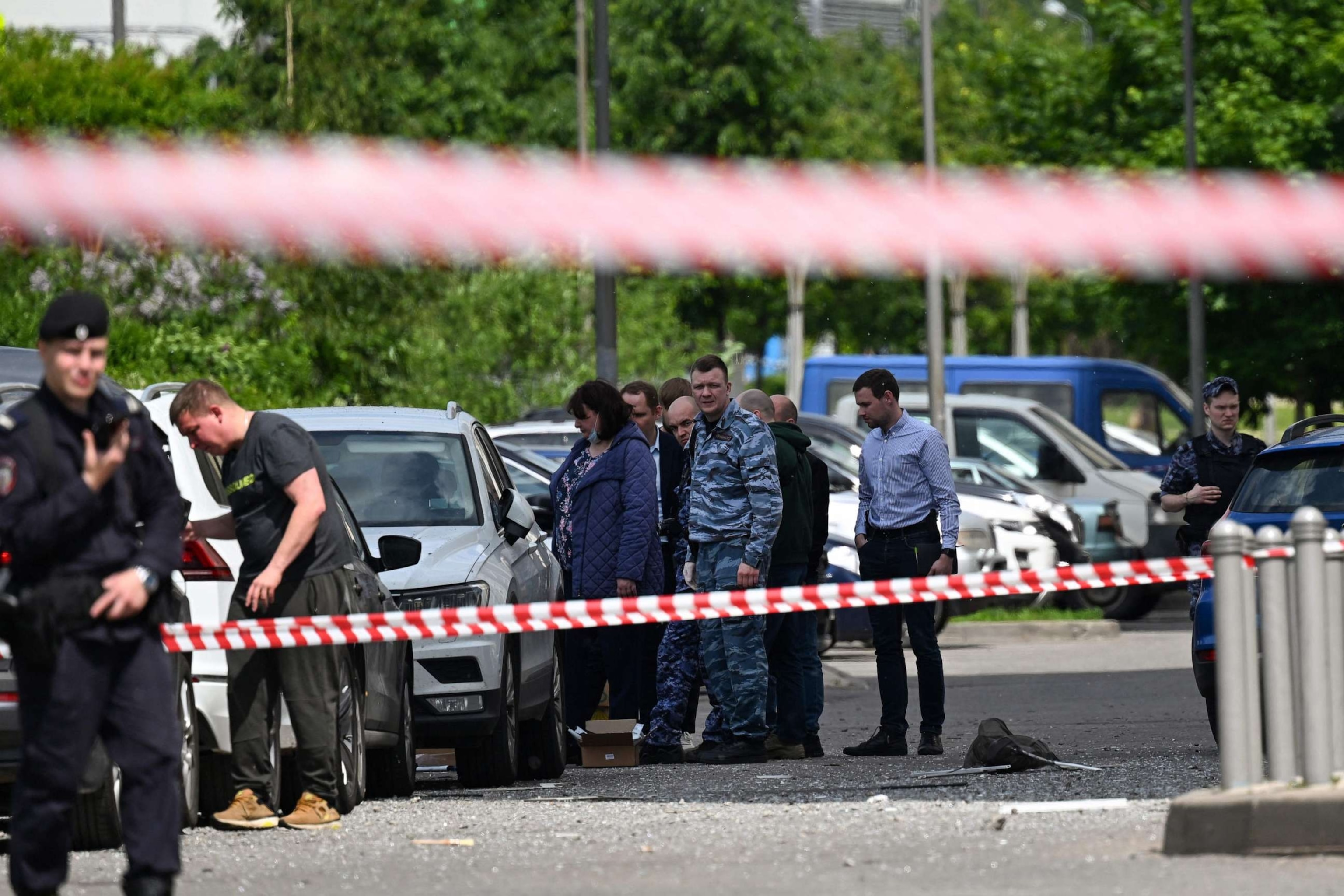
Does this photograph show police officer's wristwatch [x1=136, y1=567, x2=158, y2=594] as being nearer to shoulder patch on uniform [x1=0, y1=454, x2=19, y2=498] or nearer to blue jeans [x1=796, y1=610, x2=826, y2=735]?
shoulder patch on uniform [x1=0, y1=454, x2=19, y2=498]

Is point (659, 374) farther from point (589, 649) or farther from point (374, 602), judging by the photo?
point (374, 602)

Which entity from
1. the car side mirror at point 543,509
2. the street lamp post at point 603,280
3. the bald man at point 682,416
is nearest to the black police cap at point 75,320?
the bald man at point 682,416

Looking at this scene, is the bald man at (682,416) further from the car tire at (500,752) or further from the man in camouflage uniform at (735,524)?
the car tire at (500,752)

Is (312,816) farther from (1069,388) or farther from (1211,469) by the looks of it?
(1069,388)

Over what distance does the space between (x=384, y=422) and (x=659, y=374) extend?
23327mm

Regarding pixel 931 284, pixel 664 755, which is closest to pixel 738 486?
pixel 664 755

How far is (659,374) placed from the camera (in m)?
35.4

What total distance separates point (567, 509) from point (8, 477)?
22.5 feet

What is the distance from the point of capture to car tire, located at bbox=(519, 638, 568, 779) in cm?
1198

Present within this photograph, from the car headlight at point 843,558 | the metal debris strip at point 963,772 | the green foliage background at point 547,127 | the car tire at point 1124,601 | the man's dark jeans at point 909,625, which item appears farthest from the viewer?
the green foliage background at point 547,127

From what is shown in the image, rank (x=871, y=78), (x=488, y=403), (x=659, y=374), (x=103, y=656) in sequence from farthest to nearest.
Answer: (x=871, y=78) → (x=659, y=374) → (x=488, y=403) → (x=103, y=656)

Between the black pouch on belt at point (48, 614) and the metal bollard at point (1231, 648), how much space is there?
3571 millimetres

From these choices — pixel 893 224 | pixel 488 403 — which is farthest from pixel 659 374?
pixel 893 224

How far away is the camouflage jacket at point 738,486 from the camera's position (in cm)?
1187
